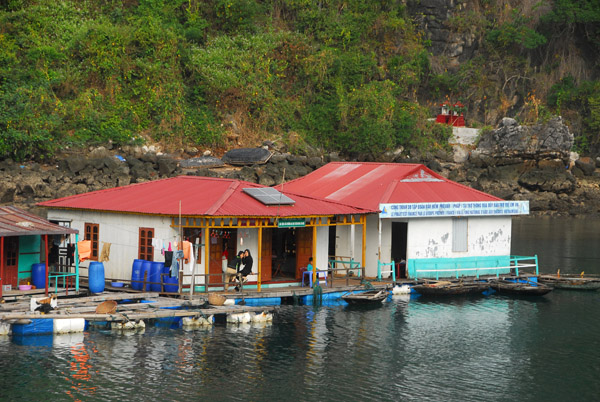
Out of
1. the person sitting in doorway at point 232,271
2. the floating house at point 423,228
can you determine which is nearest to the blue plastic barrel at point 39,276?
the person sitting in doorway at point 232,271

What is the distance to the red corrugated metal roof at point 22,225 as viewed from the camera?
30.3 m

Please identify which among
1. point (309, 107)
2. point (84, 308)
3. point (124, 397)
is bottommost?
point (124, 397)

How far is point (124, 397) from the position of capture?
75.2 ft

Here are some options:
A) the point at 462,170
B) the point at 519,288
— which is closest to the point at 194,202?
the point at 519,288

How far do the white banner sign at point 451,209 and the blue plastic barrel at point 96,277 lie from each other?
1199 cm

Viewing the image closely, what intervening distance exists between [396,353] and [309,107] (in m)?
50.8

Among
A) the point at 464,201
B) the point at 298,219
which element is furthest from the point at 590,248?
the point at 298,219

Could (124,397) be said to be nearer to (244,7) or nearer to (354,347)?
(354,347)

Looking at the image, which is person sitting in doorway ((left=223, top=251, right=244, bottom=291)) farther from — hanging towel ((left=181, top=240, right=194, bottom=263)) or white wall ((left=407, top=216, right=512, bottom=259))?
white wall ((left=407, top=216, right=512, bottom=259))

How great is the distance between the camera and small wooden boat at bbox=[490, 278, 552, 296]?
127 feet

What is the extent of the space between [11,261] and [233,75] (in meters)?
43.3

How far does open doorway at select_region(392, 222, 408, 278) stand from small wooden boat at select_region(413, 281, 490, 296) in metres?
1.80

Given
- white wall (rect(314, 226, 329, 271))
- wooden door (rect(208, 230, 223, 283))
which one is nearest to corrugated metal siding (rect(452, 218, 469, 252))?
white wall (rect(314, 226, 329, 271))

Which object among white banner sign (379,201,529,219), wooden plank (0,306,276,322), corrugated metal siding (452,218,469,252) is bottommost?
wooden plank (0,306,276,322)
